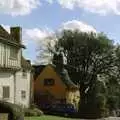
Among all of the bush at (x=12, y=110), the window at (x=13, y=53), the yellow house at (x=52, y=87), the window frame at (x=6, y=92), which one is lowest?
the bush at (x=12, y=110)

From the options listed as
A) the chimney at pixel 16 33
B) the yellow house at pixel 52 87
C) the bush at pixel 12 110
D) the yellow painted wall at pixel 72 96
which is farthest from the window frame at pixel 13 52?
the yellow painted wall at pixel 72 96

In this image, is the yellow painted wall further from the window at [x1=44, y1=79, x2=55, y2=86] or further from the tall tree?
the tall tree

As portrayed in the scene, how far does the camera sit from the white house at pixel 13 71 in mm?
45000

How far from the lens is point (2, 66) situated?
44344 mm

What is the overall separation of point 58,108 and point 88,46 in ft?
105

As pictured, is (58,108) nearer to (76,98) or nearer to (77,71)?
(76,98)

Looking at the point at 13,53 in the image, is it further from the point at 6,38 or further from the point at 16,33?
the point at 16,33

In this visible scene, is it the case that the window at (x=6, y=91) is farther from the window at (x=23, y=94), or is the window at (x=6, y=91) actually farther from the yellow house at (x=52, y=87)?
the yellow house at (x=52, y=87)

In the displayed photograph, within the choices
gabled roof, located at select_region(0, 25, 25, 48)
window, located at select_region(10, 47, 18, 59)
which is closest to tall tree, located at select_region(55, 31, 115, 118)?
gabled roof, located at select_region(0, 25, 25, 48)

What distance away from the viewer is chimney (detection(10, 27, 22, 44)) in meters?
50.5

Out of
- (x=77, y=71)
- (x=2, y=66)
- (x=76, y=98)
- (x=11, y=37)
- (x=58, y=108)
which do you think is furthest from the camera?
(x=77, y=71)

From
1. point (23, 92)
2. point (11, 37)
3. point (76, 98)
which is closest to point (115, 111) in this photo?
point (76, 98)

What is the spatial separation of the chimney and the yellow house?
24.3 metres

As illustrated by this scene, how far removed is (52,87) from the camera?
3031 inches
